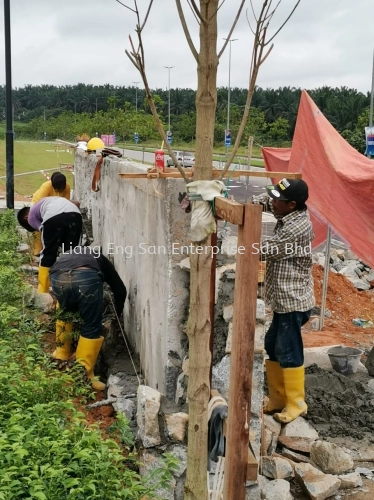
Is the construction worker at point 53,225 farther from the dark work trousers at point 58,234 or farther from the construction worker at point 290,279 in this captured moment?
the construction worker at point 290,279

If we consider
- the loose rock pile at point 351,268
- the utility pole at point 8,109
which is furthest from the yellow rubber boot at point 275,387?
the utility pole at point 8,109

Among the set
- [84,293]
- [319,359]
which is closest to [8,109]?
[84,293]

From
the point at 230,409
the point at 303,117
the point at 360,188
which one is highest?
the point at 303,117

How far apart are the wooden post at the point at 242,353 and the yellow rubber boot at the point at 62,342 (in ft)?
11.0

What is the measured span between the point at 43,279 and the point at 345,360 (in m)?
3.66

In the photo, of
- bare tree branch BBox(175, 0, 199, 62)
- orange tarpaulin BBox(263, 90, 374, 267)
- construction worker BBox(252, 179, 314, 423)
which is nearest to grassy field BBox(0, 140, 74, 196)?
orange tarpaulin BBox(263, 90, 374, 267)

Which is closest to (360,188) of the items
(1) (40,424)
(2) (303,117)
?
(2) (303,117)

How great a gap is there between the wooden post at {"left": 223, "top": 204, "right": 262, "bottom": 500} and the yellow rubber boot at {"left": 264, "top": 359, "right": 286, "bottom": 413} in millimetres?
2511

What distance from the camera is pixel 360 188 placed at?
5707 mm

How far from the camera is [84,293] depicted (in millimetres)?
5371

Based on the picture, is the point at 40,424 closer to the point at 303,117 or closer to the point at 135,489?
the point at 135,489

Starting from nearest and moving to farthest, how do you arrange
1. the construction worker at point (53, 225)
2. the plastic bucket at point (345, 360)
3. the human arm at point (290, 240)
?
the human arm at point (290, 240)
the plastic bucket at point (345, 360)
the construction worker at point (53, 225)

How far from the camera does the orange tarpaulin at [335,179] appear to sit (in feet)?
18.7

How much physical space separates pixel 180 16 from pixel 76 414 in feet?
7.71
